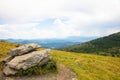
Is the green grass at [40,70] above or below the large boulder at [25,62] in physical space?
below

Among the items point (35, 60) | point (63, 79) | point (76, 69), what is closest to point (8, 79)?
point (35, 60)

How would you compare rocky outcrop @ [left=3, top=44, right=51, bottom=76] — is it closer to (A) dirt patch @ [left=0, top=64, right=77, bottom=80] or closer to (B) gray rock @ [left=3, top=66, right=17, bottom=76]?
(B) gray rock @ [left=3, top=66, right=17, bottom=76]

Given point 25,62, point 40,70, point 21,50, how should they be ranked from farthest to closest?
point 21,50 < point 40,70 < point 25,62

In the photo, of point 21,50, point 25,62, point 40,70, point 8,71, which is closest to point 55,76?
point 40,70

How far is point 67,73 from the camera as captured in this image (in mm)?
36219

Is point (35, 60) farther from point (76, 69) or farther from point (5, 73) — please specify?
point (76, 69)

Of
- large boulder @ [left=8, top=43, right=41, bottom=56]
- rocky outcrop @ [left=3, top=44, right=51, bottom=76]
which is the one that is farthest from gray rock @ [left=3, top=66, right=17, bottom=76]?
large boulder @ [left=8, top=43, right=41, bottom=56]

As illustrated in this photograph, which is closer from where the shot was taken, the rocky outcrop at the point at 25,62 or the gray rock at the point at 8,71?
the gray rock at the point at 8,71

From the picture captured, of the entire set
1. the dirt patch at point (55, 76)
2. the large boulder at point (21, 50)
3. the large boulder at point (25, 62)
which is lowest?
the dirt patch at point (55, 76)

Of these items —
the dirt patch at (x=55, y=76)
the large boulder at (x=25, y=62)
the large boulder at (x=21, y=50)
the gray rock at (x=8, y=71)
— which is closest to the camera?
the dirt patch at (x=55, y=76)

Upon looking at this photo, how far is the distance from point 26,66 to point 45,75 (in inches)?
133

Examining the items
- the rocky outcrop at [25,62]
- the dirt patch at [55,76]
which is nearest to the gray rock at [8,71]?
the rocky outcrop at [25,62]

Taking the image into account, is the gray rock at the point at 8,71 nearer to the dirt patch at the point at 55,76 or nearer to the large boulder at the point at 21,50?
the dirt patch at the point at 55,76

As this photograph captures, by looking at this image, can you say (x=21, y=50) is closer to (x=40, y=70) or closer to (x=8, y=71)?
(x=8, y=71)
